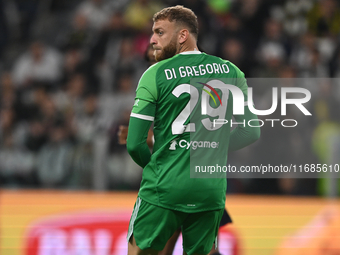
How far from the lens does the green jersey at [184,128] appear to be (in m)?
2.63

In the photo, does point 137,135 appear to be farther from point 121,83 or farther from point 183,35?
point 121,83

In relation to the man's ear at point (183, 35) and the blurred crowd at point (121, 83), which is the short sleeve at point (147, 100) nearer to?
the man's ear at point (183, 35)

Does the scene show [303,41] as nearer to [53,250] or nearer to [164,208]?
[53,250]

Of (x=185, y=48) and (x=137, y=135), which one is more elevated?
(x=185, y=48)

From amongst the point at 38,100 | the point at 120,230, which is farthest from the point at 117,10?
the point at 120,230

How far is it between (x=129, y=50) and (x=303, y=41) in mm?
2708

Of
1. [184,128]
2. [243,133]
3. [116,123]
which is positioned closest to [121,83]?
[116,123]

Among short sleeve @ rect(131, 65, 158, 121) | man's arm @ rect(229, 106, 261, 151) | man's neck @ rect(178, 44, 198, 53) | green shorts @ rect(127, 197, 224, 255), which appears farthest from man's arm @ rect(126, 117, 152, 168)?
Answer: man's arm @ rect(229, 106, 261, 151)

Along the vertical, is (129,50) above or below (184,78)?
above

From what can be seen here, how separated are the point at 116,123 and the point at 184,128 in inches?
183

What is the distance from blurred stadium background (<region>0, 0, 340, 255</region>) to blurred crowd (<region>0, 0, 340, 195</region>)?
0.06ft

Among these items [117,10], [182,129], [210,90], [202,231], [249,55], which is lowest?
[202,231]

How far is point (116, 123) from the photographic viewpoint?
23.8ft

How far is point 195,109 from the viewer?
106 inches
